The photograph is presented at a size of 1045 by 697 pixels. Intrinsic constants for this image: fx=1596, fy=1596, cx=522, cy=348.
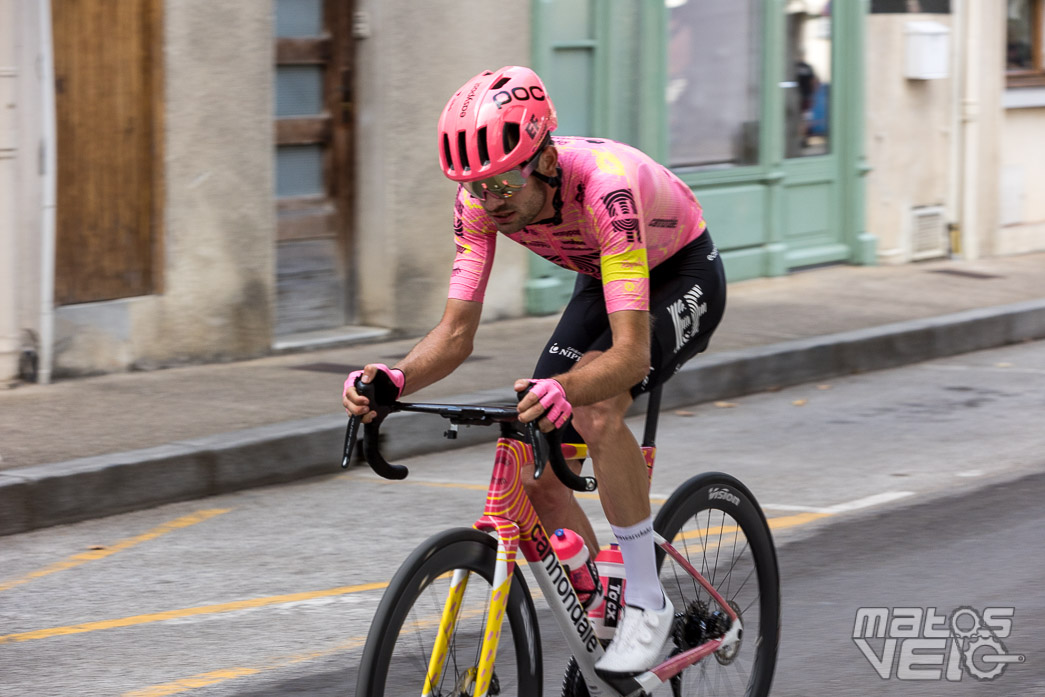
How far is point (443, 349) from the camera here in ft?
12.9

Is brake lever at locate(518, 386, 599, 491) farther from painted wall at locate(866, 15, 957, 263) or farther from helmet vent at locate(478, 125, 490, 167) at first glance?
painted wall at locate(866, 15, 957, 263)

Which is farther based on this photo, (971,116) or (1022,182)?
(1022,182)

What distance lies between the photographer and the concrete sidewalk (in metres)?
7.21

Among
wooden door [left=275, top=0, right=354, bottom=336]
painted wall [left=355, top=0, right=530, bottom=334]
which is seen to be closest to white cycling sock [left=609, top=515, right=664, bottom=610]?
wooden door [left=275, top=0, right=354, bottom=336]

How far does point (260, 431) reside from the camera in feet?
25.9

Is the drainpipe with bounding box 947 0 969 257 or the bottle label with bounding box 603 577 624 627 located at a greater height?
the drainpipe with bounding box 947 0 969 257

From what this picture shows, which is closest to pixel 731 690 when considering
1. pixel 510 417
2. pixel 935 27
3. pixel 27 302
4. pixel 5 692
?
pixel 510 417

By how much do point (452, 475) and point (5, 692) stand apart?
3.42m

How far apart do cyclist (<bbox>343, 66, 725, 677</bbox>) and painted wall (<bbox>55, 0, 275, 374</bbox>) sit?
585 cm

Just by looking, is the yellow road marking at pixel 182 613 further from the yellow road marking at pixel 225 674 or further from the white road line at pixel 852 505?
the white road line at pixel 852 505

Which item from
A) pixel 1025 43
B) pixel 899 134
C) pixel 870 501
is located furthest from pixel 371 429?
pixel 1025 43

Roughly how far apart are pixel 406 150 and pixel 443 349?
23.9ft

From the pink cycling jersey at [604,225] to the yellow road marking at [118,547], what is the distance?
112 inches

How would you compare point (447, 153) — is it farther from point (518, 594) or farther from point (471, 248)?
point (518, 594)
